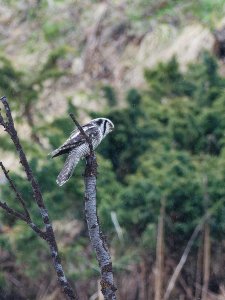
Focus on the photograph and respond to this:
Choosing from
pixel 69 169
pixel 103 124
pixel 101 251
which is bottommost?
pixel 101 251

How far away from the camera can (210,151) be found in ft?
16.1

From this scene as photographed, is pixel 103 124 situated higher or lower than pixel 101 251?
higher

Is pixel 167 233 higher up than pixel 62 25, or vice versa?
pixel 62 25

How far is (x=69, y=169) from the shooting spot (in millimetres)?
2182

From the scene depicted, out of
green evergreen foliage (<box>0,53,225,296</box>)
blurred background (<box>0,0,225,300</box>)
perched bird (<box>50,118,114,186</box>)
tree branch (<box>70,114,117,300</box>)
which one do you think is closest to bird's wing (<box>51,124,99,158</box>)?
perched bird (<box>50,118,114,186</box>)

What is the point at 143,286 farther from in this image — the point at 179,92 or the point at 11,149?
the point at 179,92

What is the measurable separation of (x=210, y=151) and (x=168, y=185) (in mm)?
1020

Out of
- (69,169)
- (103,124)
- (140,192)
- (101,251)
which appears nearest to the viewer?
(101,251)

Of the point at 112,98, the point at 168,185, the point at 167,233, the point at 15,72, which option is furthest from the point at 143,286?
the point at 15,72

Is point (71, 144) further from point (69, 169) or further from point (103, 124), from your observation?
point (103, 124)

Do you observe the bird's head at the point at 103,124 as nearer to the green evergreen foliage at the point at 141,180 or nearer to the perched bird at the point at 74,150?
the perched bird at the point at 74,150

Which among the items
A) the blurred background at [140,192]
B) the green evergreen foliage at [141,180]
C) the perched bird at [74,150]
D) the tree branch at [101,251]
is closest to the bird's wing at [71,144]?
the perched bird at [74,150]

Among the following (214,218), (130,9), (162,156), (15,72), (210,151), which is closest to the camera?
(214,218)

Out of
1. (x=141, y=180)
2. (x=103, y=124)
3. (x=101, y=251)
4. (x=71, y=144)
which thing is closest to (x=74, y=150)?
(x=71, y=144)
